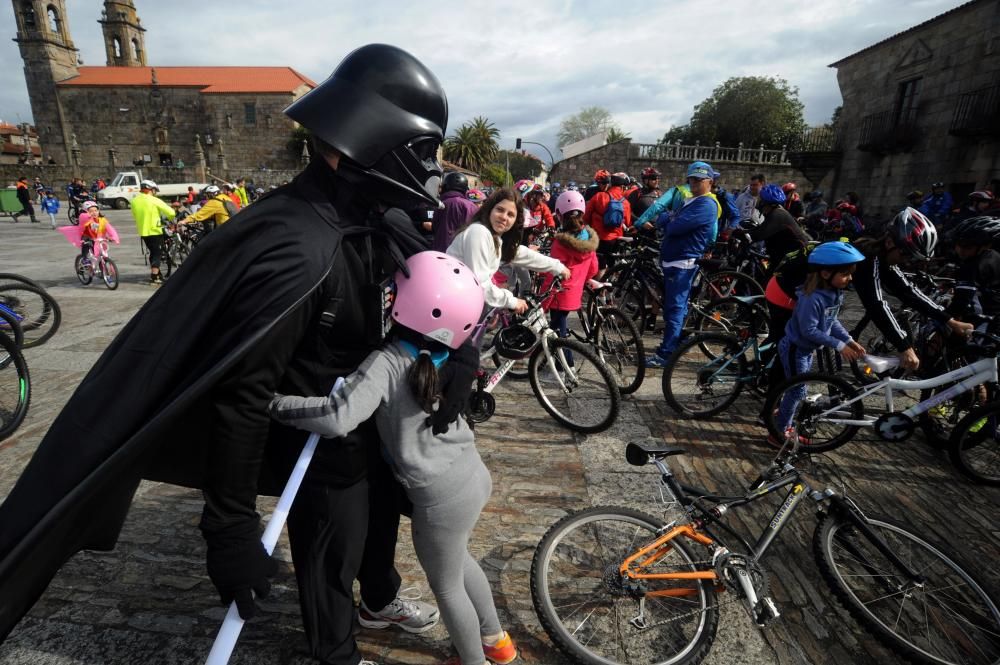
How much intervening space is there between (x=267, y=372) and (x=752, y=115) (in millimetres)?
50737

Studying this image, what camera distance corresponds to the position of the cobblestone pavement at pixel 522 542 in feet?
7.42

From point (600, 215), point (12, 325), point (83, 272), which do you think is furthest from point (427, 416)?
point (83, 272)

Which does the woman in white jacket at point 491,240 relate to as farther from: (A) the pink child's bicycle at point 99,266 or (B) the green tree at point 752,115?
(B) the green tree at point 752,115

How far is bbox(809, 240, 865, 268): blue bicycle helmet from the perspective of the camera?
3.55 metres

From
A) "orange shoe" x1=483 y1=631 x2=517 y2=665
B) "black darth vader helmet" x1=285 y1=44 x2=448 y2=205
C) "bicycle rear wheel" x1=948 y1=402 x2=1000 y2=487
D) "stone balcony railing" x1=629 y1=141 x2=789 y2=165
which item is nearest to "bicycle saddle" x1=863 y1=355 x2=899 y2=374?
"bicycle rear wheel" x1=948 y1=402 x2=1000 y2=487

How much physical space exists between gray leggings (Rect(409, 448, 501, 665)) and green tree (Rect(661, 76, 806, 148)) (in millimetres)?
47053

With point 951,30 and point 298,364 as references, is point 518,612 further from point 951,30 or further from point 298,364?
point 951,30

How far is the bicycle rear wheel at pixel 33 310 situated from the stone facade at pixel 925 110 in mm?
22692

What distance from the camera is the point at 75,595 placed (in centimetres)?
249

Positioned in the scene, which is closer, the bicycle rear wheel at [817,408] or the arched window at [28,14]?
the bicycle rear wheel at [817,408]

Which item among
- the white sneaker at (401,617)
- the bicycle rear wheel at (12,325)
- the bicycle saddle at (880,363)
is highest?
the bicycle saddle at (880,363)

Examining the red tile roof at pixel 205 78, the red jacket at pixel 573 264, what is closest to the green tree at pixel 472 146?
the red tile roof at pixel 205 78

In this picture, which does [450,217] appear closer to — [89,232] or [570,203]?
[570,203]

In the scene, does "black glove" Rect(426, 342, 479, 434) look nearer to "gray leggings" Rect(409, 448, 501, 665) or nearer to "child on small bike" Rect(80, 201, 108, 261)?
"gray leggings" Rect(409, 448, 501, 665)
